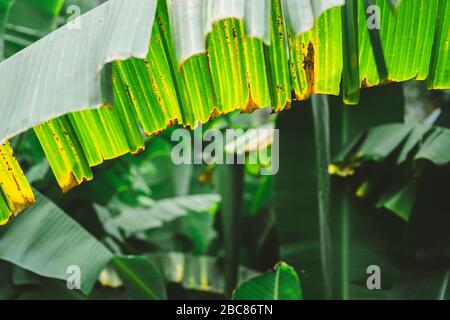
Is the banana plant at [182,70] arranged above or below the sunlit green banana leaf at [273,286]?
above

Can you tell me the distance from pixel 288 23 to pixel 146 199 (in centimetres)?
250

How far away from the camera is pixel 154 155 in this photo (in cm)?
313

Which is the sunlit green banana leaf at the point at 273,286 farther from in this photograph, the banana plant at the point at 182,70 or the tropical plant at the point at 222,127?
the banana plant at the point at 182,70

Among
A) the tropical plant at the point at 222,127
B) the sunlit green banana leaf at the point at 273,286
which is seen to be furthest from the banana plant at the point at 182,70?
the sunlit green banana leaf at the point at 273,286

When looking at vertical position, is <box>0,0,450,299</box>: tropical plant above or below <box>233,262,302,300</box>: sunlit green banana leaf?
above

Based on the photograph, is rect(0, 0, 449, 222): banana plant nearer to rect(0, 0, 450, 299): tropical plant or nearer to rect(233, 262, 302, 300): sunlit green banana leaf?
rect(0, 0, 450, 299): tropical plant

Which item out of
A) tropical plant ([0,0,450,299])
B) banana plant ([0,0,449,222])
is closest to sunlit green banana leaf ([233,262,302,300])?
tropical plant ([0,0,450,299])

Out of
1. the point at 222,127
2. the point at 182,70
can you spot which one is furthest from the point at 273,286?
the point at 222,127

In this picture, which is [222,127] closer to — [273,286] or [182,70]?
[273,286]

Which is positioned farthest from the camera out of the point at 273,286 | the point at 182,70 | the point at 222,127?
the point at 222,127

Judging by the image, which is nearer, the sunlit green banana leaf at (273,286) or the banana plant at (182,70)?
the banana plant at (182,70)

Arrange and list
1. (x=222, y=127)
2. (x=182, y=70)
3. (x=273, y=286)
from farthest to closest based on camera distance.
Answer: (x=222, y=127) → (x=273, y=286) → (x=182, y=70)

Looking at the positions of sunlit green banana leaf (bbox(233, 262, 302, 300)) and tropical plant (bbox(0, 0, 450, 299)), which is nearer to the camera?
tropical plant (bbox(0, 0, 450, 299))
